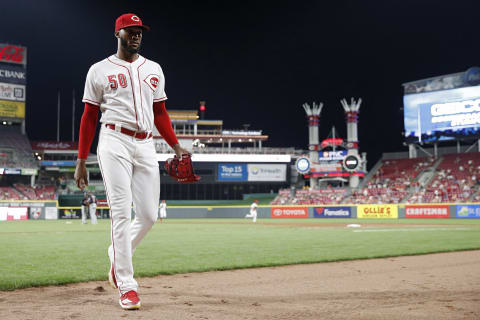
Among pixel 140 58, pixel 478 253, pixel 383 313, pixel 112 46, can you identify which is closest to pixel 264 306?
pixel 383 313

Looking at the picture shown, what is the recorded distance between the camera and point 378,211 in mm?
35750

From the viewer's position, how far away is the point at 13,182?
5497cm

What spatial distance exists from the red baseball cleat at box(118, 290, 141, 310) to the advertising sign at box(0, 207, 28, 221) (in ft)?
120

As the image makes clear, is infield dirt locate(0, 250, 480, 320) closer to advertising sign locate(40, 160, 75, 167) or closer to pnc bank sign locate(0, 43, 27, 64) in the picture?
pnc bank sign locate(0, 43, 27, 64)

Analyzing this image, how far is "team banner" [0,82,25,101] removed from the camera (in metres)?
52.2

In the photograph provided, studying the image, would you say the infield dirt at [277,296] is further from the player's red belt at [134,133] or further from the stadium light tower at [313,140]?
the stadium light tower at [313,140]

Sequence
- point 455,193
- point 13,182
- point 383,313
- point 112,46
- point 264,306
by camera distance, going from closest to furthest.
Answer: point 383,313 < point 264,306 < point 455,193 < point 13,182 < point 112,46

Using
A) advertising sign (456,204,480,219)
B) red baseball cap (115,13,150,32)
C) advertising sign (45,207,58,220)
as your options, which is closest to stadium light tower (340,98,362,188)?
advertising sign (456,204,480,219)

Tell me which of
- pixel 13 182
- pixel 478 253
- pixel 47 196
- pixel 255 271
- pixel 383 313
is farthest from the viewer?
pixel 13 182

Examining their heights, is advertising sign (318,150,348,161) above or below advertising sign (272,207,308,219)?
A: above

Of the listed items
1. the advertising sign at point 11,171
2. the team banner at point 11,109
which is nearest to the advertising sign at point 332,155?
the advertising sign at point 11,171

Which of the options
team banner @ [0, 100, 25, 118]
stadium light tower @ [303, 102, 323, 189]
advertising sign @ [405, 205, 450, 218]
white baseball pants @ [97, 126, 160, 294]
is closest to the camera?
white baseball pants @ [97, 126, 160, 294]

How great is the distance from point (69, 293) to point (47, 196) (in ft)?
163

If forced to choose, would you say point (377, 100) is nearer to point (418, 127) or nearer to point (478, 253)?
point (418, 127)
